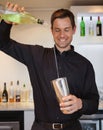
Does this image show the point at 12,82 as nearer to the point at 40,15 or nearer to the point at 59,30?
the point at 40,15

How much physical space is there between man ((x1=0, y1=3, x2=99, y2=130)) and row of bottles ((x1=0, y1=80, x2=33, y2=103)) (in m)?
1.66

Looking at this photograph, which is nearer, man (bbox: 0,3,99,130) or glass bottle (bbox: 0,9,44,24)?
glass bottle (bbox: 0,9,44,24)

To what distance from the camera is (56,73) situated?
146 cm

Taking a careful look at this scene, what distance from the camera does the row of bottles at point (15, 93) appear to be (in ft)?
10.2

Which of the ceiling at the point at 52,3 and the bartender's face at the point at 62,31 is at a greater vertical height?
the ceiling at the point at 52,3

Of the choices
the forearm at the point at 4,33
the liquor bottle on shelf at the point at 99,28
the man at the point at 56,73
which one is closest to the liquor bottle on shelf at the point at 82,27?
the liquor bottle on shelf at the point at 99,28

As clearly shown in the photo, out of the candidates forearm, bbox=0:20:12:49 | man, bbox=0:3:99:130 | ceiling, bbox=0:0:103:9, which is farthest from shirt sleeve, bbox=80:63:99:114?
ceiling, bbox=0:0:103:9

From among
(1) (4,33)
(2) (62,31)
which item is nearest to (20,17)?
(1) (4,33)

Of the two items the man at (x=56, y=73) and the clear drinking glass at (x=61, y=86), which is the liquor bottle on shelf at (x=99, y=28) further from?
the clear drinking glass at (x=61, y=86)

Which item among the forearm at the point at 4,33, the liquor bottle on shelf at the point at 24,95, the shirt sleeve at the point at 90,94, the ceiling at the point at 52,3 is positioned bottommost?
the liquor bottle on shelf at the point at 24,95

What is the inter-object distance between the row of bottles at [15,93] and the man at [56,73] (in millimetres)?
1658

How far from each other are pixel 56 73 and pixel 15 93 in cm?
176

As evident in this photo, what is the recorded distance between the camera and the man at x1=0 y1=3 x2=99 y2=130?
143 centimetres

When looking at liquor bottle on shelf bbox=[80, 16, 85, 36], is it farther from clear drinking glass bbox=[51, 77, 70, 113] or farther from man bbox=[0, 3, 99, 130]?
clear drinking glass bbox=[51, 77, 70, 113]
